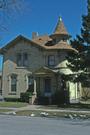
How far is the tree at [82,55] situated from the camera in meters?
36.6

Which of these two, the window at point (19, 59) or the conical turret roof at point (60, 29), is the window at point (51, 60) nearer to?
the conical turret roof at point (60, 29)

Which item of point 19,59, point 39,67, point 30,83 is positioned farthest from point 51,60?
point 19,59

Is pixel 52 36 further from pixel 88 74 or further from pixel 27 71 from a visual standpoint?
pixel 88 74

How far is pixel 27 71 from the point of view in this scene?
45.2 meters

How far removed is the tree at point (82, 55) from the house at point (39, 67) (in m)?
4.26

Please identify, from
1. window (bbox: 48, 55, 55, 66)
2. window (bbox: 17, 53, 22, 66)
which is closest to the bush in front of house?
window (bbox: 17, 53, 22, 66)

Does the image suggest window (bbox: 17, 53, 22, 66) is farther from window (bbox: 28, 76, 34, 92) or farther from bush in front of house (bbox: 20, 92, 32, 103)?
bush in front of house (bbox: 20, 92, 32, 103)

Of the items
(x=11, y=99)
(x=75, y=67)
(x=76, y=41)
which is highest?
(x=76, y=41)

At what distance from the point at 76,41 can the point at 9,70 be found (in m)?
11.5

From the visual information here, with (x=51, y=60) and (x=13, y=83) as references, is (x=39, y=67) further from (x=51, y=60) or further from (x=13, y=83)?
(x=13, y=83)

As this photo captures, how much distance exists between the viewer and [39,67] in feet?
145

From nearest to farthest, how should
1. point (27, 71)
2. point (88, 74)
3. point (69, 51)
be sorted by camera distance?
point (88, 74), point (69, 51), point (27, 71)

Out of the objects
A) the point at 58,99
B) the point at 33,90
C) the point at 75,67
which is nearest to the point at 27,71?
the point at 33,90

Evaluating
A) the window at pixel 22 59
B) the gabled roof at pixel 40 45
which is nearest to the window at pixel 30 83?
the window at pixel 22 59
